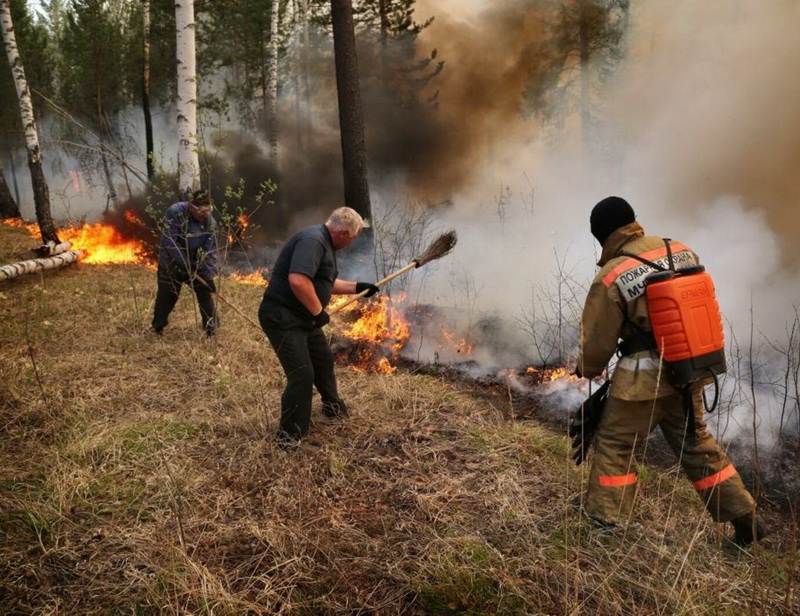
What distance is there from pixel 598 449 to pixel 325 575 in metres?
1.61

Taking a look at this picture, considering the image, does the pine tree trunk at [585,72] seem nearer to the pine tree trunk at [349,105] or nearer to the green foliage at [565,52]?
the green foliage at [565,52]

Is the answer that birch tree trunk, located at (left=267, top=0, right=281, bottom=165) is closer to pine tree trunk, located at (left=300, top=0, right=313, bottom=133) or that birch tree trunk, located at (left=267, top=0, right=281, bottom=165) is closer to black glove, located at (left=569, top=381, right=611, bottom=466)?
pine tree trunk, located at (left=300, top=0, right=313, bottom=133)

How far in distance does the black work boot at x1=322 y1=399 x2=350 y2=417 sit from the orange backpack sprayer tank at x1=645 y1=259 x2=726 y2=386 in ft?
8.23

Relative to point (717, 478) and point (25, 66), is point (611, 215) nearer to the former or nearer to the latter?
point (717, 478)

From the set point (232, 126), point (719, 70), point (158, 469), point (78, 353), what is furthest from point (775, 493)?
point (232, 126)

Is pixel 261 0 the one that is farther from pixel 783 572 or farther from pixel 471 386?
pixel 783 572

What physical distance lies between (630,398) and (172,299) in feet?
17.3

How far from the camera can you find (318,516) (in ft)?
9.80

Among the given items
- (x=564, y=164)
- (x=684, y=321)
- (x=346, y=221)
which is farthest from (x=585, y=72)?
(x=684, y=321)

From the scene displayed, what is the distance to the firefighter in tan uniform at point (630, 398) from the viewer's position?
2777mm

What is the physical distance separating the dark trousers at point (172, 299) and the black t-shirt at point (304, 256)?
8.97ft

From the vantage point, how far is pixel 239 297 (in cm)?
846

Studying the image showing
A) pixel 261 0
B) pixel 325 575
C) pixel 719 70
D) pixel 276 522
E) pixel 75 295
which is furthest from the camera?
pixel 261 0

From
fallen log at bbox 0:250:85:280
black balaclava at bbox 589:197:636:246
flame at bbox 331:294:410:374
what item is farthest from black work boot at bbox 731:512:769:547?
fallen log at bbox 0:250:85:280
